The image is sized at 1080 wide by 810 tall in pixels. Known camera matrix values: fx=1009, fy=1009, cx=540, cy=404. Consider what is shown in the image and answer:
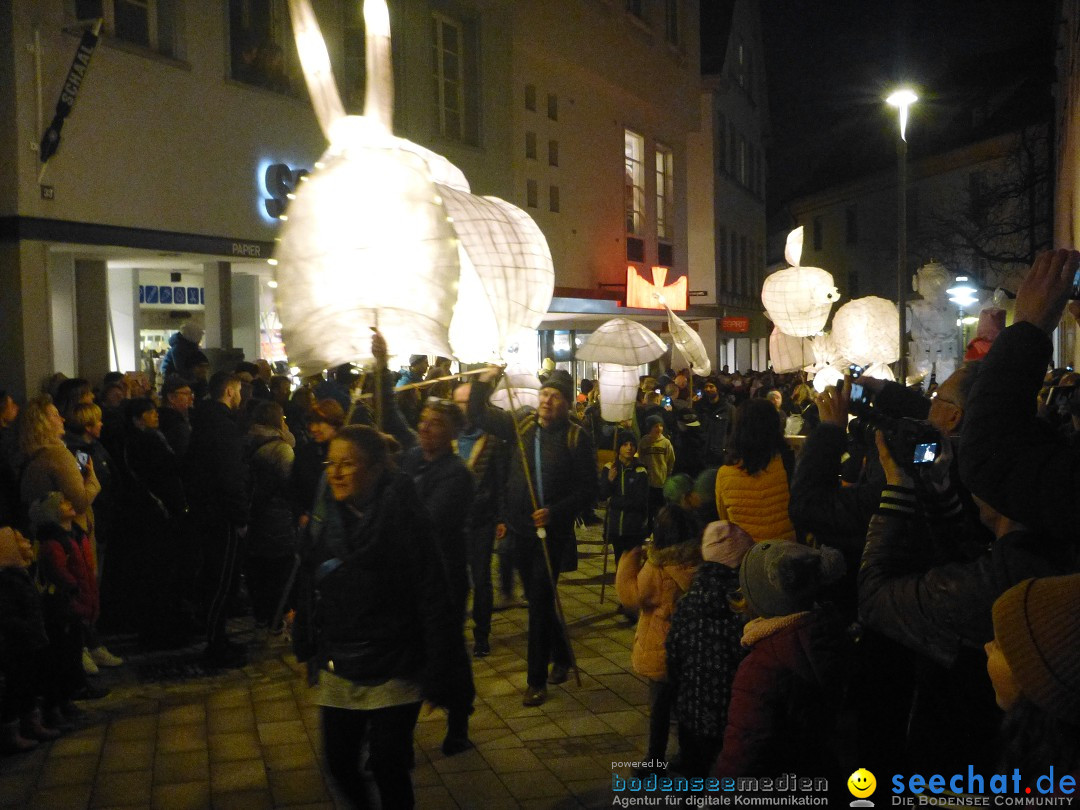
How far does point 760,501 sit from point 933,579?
2.53 meters

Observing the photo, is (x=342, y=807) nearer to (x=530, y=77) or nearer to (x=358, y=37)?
(x=358, y=37)

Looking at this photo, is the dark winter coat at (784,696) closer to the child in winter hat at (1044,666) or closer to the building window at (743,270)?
the child in winter hat at (1044,666)

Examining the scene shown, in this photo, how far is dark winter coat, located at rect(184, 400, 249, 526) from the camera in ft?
24.3

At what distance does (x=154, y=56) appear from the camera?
500 inches

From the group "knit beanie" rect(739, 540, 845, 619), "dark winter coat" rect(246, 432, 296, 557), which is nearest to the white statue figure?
"dark winter coat" rect(246, 432, 296, 557)

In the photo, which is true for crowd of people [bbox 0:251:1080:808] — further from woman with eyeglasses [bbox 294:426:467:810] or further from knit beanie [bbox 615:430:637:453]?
knit beanie [bbox 615:430:637:453]

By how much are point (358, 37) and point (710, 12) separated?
82.6 ft

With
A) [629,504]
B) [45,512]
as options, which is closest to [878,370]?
[629,504]

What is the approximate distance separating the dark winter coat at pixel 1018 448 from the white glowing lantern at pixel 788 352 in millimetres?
12342

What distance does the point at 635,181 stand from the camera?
2720 centimetres

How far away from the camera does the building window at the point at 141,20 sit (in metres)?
12.2

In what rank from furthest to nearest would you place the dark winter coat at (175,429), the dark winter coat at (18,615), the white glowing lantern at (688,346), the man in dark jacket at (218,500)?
1. the white glowing lantern at (688,346)
2. the dark winter coat at (175,429)
3. the man in dark jacket at (218,500)
4. the dark winter coat at (18,615)

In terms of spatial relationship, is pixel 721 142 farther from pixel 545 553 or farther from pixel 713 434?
pixel 545 553

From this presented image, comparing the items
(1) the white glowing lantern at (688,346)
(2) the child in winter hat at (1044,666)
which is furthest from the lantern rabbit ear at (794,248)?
(2) the child in winter hat at (1044,666)
